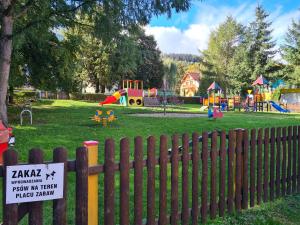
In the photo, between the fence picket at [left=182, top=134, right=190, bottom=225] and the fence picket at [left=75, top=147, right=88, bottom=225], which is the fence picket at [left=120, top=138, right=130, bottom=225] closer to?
the fence picket at [left=75, top=147, right=88, bottom=225]

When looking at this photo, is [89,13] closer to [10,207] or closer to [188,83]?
[10,207]

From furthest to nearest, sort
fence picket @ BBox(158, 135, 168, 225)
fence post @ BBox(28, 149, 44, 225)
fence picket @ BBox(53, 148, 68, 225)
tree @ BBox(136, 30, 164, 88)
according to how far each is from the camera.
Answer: tree @ BBox(136, 30, 164, 88), fence picket @ BBox(158, 135, 168, 225), fence picket @ BBox(53, 148, 68, 225), fence post @ BBox(28, 149, 44, 225)

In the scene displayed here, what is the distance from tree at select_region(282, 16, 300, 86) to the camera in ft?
142

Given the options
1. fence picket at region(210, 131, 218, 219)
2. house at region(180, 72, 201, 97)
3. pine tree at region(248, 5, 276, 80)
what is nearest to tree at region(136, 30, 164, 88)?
pine tree at region(248, 5, 276, 80)

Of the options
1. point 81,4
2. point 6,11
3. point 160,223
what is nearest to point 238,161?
point 160,223

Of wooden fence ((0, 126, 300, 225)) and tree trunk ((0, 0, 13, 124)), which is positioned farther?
tree trunk ((0, 0, 13, 124))

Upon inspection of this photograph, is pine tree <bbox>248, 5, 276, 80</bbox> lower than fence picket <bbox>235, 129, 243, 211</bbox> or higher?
higher

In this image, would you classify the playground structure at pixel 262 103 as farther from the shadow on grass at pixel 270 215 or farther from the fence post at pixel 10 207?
the fence post at pixel 10 207

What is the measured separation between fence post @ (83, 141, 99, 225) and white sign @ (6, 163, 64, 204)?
0.36m

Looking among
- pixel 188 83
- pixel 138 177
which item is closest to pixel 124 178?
pixel 138 177

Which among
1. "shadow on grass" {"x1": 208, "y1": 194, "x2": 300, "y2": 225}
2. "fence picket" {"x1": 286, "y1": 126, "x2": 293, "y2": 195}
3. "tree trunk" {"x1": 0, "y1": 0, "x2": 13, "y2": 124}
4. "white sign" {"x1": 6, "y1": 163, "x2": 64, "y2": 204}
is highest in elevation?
"tree trunk" {"x1": 0, "y1": 0, "x2": 13, "y2": 124}

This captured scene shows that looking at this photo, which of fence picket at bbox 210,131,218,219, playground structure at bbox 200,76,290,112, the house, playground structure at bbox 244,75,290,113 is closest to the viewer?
fence picket at bbox 210,131,218,219

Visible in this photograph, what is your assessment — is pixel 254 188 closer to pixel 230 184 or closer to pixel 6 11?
pixel 230 184

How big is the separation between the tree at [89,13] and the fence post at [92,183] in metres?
7.32
